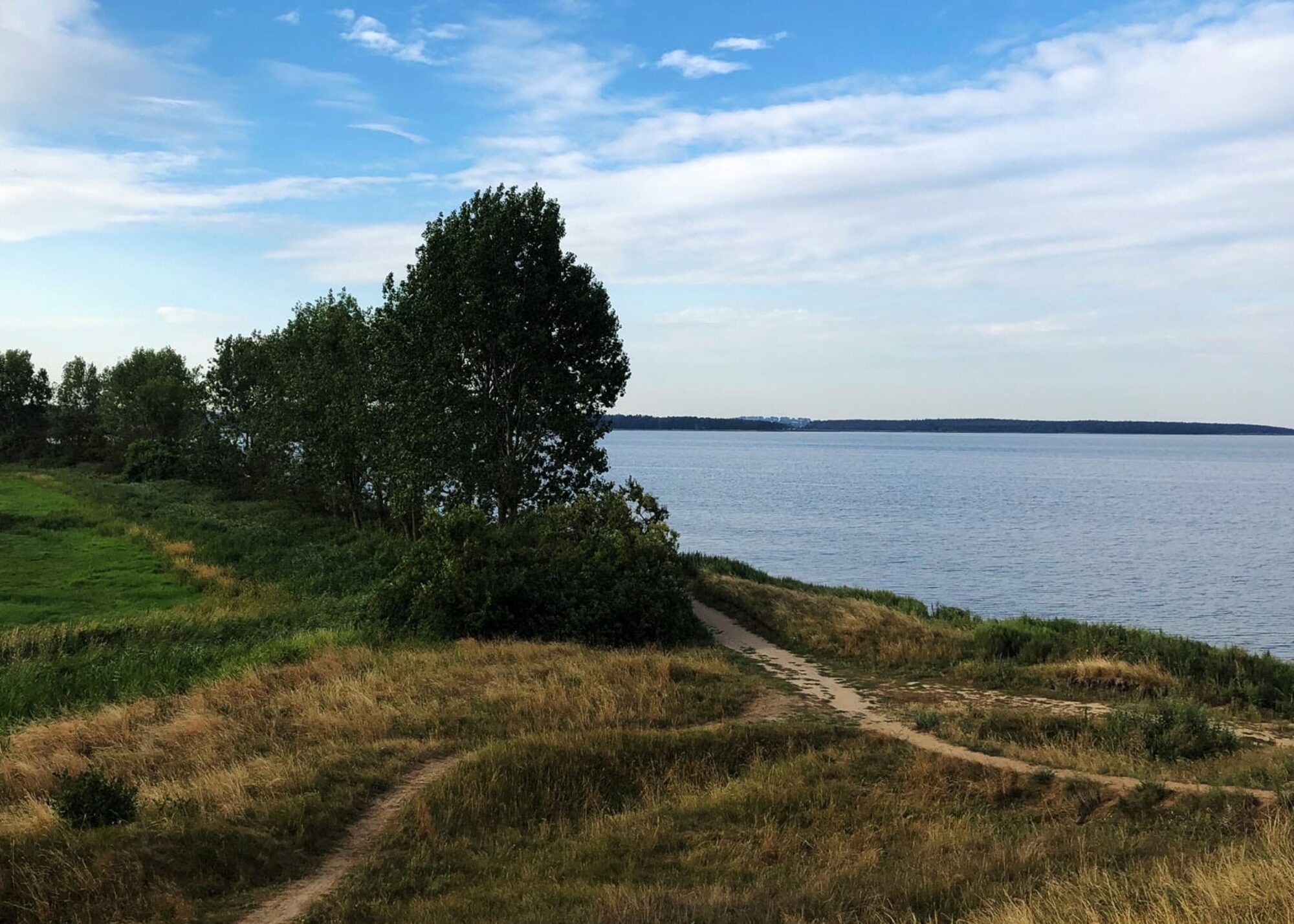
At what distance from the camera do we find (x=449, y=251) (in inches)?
1344

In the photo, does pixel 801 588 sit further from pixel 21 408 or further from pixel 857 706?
pixel 21 408

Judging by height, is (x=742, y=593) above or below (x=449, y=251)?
below

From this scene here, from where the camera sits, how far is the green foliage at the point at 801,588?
3177 cm

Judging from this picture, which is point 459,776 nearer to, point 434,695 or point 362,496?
point 434,695

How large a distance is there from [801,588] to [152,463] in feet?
224

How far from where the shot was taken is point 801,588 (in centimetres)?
3562

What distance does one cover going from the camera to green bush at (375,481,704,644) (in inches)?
982

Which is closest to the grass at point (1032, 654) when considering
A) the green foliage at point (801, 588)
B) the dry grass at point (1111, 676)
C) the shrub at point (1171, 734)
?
the dry grass at point (1111, 676)

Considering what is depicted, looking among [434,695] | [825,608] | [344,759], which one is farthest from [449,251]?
[344,759]

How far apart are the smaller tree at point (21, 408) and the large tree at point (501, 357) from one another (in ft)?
326

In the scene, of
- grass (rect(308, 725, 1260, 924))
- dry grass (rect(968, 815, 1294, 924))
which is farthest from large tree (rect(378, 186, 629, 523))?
dry grass (rect(968, 815, 1294, 924))

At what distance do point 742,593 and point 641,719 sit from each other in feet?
49.6

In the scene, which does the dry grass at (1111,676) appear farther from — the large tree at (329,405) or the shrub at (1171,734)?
the large tree at (329,405)

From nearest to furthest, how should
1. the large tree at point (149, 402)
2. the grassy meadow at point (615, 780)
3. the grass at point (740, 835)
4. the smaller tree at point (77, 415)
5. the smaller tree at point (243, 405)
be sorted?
1. the grass at point (740, 835)
2. the grassy meadow at point (615, 780)
3. the smaller tree at point (243, 405)
4. the large tree at point (149, 402)
5. the smaller tree at point (77, 415)
